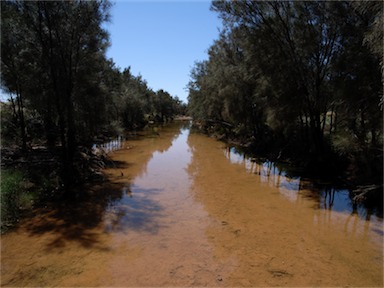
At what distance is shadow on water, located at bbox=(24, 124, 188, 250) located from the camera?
8.14 meters

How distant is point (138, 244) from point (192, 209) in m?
3.14

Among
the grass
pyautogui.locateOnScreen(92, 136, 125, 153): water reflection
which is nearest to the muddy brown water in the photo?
the grass

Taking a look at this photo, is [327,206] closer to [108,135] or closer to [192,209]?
→ [192,209]

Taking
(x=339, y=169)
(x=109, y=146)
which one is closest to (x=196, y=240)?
(x=339, y=169)

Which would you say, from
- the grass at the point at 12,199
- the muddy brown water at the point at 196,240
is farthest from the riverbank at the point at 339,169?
the grass at the point at 12,199

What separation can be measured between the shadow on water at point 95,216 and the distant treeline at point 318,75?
26.3 ft

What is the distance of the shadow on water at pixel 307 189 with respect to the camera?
10.8m

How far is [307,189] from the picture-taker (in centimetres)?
1348

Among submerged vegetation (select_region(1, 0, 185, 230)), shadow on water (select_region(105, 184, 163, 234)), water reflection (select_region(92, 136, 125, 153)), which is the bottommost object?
shadow on water (select_region(105, 184, 163, 234))

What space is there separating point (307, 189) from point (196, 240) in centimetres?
765

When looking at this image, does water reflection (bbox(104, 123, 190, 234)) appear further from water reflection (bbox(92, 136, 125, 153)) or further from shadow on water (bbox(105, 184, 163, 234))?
water reflection (bbox(92, 136, 125, 153))

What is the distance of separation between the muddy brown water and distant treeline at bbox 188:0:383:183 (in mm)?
3013

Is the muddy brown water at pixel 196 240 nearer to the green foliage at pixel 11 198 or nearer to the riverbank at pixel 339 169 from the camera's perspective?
the green foliage at pixel 11 198

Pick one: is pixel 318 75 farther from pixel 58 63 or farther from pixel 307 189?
pixel 58 63
